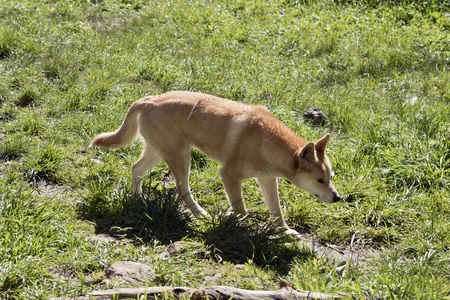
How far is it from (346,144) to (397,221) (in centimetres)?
152

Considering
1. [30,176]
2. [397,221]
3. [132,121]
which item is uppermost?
[132,121]

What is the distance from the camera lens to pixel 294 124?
698 centimetres

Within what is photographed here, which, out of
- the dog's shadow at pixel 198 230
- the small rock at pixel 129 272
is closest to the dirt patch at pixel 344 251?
the dog's shadow at pixel 198 230

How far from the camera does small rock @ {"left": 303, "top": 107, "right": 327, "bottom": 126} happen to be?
23.9ft

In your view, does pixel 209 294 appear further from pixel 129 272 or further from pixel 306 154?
pixel 306 154

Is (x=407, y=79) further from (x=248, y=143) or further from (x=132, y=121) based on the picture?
(x=132, y=121)

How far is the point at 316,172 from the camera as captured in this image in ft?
16.6

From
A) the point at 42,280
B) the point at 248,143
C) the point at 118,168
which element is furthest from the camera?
the point at 118,168

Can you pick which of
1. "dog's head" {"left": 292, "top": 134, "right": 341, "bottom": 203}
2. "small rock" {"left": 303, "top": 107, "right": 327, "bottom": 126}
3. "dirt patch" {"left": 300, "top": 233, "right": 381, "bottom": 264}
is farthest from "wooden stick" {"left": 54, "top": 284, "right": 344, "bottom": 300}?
"small rock" {"left": 303, "top": 107, "right": 327, "bottom": 126}

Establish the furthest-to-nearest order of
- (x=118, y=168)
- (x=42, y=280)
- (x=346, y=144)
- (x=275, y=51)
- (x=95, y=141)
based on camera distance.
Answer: (x=275, y=51)
(x=346, y=144)
(x=118, y=168)
(x=95, y=141)
(x=42, y=280)

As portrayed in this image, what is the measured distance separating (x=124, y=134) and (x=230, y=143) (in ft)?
3.92

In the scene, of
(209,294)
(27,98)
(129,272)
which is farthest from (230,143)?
(27,98)

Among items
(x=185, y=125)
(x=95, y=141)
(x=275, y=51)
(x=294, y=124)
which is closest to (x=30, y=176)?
(x=95, y=141)

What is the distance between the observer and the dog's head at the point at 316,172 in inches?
199
